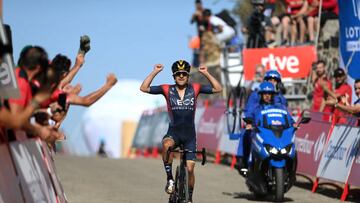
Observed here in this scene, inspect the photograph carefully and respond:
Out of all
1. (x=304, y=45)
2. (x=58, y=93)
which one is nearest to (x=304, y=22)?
(x=304, y=45)

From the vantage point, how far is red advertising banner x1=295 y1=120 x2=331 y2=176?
2009 centimetres

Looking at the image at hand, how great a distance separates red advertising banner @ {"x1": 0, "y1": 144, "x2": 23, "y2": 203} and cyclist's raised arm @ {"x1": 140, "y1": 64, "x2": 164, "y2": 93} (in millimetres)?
4759

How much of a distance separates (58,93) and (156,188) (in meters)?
7.85

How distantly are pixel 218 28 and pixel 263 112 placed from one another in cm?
1328

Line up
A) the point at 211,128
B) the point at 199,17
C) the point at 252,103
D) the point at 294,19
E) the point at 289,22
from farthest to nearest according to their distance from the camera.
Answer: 1. the point at 199,17
2. the point at 211,128
3. the point at 289,22
4. the point at 294,19
5. the point at 252,103

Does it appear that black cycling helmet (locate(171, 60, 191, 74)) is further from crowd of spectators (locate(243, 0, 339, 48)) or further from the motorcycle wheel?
crowd of spectators (locate(243, 0, 339, 48))

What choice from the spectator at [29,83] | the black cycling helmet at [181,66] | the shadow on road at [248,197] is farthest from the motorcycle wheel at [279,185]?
the spectator at [29,83]

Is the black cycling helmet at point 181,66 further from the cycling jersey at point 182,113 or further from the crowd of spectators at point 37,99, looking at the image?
the crowd of spectators at point 37,99

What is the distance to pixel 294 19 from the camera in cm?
2589

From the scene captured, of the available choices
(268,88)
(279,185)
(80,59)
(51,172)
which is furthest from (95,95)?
(268,88)

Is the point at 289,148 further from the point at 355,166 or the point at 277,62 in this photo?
the point at 277,62

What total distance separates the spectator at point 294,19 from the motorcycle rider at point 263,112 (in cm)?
720

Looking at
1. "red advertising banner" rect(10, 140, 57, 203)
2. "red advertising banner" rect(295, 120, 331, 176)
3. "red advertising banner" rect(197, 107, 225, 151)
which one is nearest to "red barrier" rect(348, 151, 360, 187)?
"red advertising banner" rect(295, 120, 331, 176)

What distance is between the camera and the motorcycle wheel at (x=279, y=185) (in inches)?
671
